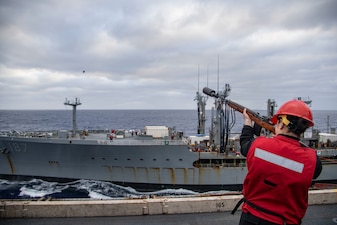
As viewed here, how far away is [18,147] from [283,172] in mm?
19341

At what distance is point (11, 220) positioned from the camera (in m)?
4.34

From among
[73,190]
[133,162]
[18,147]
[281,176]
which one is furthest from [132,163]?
[281,176]

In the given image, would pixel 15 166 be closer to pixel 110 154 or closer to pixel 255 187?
pixel 110 154

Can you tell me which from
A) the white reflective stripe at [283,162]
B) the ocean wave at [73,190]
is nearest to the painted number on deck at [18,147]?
the ocean wave at [73,190]

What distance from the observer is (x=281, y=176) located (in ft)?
5.72

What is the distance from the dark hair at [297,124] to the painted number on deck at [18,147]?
1874 cm

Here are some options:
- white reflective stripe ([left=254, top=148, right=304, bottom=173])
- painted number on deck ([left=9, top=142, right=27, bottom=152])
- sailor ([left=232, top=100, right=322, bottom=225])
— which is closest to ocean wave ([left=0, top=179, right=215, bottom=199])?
painted number on deck ([left=9, top=142, right=27, bottom=152])

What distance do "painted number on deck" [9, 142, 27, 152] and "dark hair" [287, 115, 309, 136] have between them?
18.7 metres

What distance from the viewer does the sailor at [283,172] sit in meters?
1.73

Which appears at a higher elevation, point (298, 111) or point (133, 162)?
point (298, 111)

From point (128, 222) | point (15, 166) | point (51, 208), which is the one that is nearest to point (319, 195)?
point (128, 222)

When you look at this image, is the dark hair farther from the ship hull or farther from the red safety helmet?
the ship hull

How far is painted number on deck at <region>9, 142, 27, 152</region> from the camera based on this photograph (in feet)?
55.6

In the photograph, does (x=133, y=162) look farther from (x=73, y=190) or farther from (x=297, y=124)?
(x=297, y=124)
